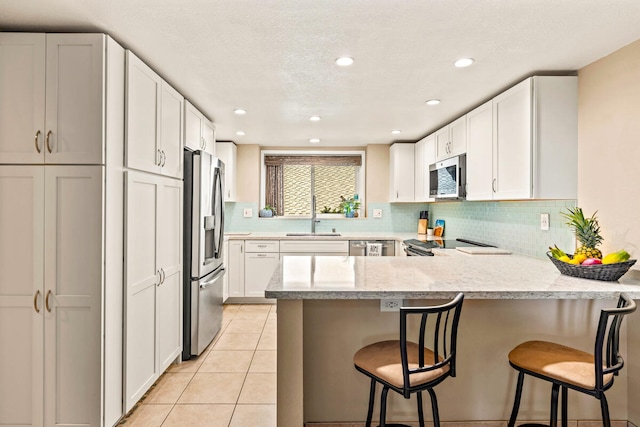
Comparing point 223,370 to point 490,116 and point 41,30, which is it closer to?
point 41,30

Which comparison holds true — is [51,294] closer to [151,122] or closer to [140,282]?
[140,282]

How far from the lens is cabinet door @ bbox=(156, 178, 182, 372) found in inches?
107

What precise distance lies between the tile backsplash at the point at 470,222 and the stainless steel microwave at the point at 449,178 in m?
0.40

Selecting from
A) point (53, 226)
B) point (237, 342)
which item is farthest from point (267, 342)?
point (53, 226)

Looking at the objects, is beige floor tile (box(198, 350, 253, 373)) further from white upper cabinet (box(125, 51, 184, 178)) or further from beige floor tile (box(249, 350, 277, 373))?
white upper cabinet (box(125, 51, 184, 178))

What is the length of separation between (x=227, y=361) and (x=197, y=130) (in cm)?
204

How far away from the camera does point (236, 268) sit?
4.98 m

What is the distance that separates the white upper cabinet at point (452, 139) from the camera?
11.8 feet

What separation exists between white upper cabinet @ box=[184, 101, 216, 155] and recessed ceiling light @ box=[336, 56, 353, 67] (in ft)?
4.70

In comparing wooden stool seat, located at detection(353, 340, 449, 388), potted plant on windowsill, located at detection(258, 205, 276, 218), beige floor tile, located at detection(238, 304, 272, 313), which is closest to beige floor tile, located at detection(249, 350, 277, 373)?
beige floor tile, located at detection(238, 304, 272, 313)

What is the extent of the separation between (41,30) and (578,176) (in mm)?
3277

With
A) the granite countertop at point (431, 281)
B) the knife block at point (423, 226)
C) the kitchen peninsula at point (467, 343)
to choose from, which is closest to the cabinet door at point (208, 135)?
the granite countertop at point (431, 281)

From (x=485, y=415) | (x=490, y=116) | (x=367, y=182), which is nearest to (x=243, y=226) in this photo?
(x=367, y=182)

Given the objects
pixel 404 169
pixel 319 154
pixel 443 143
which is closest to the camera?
pixel 443 143
